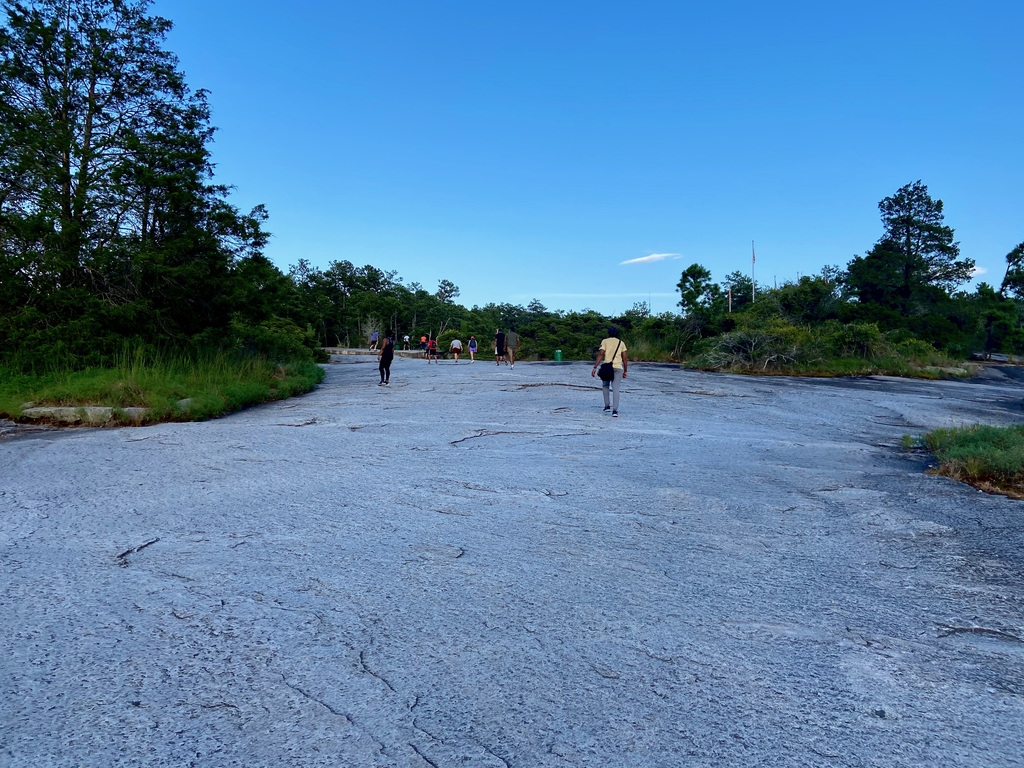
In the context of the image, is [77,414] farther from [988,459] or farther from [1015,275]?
[1015,275]

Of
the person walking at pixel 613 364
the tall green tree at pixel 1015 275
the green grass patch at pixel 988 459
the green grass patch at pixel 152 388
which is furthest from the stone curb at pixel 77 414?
the tall green tree at pixel 1015 275

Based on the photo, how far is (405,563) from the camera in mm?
3973

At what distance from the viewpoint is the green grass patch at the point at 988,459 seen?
628cm

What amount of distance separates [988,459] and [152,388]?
39.7 feet

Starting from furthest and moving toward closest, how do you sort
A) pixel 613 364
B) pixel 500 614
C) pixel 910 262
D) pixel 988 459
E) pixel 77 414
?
pixel 910 262
pixel 613 364
pixel 77 414
pixel 988 459
pixel 500 614

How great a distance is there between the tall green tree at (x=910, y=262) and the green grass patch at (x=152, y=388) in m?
45.9

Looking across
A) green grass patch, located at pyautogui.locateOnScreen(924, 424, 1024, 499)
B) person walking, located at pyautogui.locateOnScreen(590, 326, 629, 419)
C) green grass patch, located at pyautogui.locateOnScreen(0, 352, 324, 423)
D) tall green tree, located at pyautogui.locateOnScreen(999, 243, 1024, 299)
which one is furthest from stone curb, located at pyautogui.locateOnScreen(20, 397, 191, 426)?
tall green tree, located at pyautogui.locateOnScreen(999, 243, 1024, 299)

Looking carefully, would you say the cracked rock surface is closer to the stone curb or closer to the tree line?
the stone curb

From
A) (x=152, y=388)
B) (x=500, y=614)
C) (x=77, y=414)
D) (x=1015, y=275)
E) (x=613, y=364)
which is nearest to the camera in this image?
(x=500, y=614)

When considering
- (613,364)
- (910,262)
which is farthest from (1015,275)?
(613,364)

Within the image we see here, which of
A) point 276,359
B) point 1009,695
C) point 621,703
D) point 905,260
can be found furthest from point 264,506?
point 905,260

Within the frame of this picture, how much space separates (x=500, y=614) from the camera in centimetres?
329

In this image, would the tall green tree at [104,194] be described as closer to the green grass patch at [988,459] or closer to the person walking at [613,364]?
the person walking at [613,364]

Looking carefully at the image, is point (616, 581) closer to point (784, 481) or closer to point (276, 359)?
point (784, 481)
